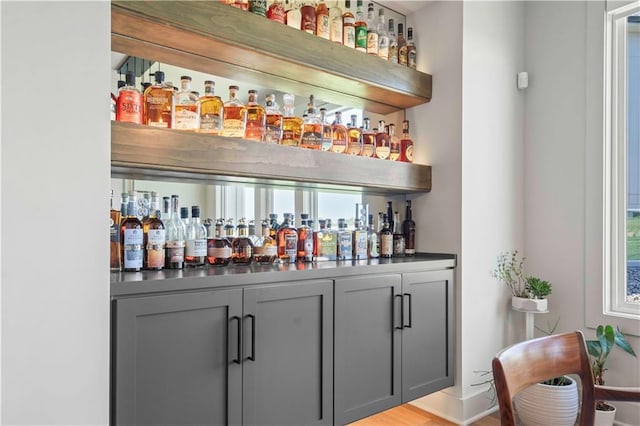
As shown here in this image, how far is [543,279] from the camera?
2.67 m

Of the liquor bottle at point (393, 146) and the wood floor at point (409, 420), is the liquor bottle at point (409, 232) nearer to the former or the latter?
the liquor bottle at point (393, 146)

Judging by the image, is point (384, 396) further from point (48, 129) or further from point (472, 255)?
point (48, 129)

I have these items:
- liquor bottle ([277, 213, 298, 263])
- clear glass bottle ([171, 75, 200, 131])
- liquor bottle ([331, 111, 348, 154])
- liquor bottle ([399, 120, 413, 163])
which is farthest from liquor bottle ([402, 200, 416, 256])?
clear glass bottle ([171, 75, 200, 131])

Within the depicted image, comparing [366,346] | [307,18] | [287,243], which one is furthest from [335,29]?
[366,346]

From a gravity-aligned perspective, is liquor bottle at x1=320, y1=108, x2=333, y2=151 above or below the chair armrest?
above

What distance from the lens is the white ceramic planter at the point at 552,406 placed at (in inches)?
83.8

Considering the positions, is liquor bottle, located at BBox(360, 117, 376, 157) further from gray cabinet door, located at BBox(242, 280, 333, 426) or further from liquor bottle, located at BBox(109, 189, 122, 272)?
liquor bottle, located at BBox(109, 189, 122, 272)

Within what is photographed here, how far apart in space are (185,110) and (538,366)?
150 centimetres

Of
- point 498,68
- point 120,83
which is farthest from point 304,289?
point 498,68

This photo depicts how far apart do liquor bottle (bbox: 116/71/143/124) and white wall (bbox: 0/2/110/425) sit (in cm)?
28

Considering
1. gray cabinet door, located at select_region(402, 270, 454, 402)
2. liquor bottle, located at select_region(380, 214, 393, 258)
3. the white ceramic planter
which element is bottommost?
the white ceramic planter

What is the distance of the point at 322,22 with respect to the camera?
6.96 feet

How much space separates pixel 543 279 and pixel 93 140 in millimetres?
2573

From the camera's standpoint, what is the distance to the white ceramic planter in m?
2.13
